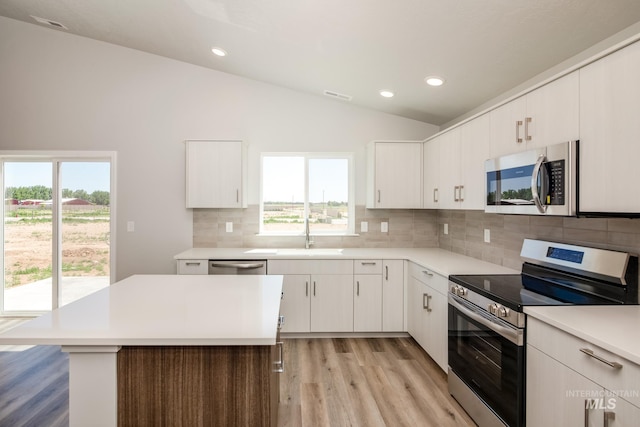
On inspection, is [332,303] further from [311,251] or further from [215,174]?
[215,174]

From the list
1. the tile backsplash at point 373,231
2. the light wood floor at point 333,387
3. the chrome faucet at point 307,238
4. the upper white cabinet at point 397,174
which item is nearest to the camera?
the light wood floor at point 333,387

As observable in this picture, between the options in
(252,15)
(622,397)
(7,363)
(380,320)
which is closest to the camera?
(622,397)

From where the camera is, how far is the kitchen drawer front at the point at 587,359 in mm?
1135

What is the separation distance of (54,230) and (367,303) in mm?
3797

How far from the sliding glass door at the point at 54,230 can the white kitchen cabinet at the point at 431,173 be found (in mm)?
3671

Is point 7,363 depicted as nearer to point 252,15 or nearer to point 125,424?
point 125,424

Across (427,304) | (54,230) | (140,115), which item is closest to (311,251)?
(427,304)

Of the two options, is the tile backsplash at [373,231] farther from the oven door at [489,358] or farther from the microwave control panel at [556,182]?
the microwave control panel at [556,182]

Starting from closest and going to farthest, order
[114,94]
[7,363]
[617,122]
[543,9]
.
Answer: [617,122], [543,9], [7,363], [114,94]

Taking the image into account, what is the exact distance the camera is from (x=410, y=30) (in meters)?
2.18

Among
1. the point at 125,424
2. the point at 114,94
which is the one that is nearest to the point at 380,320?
the point at 125,424

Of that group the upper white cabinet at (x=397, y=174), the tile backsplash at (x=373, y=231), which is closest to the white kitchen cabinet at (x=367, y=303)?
the tile backsplash at (x=373, y=231)

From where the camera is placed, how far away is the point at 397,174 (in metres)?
3.72

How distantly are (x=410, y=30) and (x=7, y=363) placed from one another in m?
4.21
